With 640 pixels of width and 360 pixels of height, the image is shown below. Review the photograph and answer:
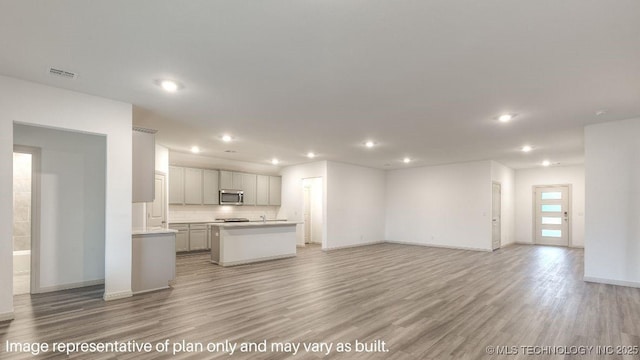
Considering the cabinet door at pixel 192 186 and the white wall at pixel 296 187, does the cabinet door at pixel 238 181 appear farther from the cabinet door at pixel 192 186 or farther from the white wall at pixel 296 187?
the white wall at pixel 296 187

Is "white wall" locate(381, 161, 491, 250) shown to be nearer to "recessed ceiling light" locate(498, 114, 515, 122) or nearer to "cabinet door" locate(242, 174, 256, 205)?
"recessed ceiling light" locate(498, 114, 515, 122)

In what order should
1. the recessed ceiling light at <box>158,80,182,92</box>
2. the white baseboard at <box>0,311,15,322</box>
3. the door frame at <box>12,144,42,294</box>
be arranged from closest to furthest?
the white baseboard at <box>0,311,15,322</box>, the recessed ceiling light at <box>158,80,182,92</box>, the door frame at <box>12,144,42,294</box>

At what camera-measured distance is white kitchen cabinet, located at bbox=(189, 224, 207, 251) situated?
8.53 metres

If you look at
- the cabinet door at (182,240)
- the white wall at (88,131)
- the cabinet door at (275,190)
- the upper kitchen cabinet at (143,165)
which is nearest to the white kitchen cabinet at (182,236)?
the cabinet door at (182,240)

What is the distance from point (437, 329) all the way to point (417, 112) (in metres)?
2.92

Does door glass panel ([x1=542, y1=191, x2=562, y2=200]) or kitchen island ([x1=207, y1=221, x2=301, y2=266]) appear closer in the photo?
kitchen island ([x1=207, y1=221, x2=301, y2=266])

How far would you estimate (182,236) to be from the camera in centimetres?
838

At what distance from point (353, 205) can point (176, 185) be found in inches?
207

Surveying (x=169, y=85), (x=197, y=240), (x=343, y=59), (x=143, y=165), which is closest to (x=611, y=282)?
(x=343, y=59)

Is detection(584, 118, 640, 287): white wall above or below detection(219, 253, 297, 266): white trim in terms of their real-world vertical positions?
above

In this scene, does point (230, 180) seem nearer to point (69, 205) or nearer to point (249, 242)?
point (249, 242)

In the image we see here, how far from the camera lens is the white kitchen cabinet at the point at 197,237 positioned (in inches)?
336

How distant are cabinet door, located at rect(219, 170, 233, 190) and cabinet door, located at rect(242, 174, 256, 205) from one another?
17.0 inches

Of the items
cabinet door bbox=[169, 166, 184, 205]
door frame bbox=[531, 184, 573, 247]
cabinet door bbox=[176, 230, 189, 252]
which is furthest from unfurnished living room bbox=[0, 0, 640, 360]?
door frame bbox=[531, 184, 573, 247]
